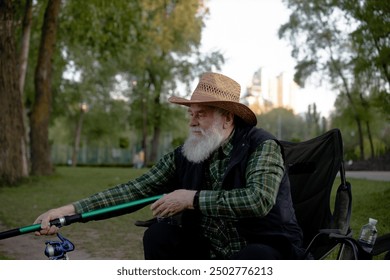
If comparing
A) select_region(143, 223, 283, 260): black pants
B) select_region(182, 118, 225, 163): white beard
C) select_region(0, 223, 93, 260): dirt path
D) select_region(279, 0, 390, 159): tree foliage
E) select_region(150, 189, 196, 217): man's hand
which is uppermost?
select_region(279, 0, 390, 159): tree foliage

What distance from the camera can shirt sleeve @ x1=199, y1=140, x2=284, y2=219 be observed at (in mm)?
2329

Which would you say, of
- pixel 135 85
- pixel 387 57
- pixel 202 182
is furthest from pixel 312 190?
pixel 135 85

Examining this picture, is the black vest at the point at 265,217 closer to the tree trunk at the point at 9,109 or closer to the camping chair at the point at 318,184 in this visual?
the camping chair at the point at 318,184

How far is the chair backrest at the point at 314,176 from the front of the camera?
3284 mm

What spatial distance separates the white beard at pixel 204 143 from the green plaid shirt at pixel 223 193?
0.05m

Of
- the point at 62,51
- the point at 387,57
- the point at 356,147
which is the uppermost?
the point at 62,51

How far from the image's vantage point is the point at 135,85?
107 feet

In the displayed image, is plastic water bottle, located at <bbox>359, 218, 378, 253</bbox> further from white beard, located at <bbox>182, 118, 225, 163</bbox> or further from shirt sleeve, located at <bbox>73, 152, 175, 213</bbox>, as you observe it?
shirt sleeve, located at <bbox>73, 152, 175, 213</bbox>

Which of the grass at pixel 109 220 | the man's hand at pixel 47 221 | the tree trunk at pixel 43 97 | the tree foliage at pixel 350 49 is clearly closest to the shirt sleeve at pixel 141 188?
the man's hand at pixel 47 221

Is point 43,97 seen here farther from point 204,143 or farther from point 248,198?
point 248,198

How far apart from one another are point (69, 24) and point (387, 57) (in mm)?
11372

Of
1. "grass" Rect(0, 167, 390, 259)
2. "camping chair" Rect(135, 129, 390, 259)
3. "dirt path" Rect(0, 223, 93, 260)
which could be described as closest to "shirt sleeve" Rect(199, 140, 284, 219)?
"camping chair" Rect(135, 129, 390, 259)

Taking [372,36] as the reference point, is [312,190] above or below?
below
